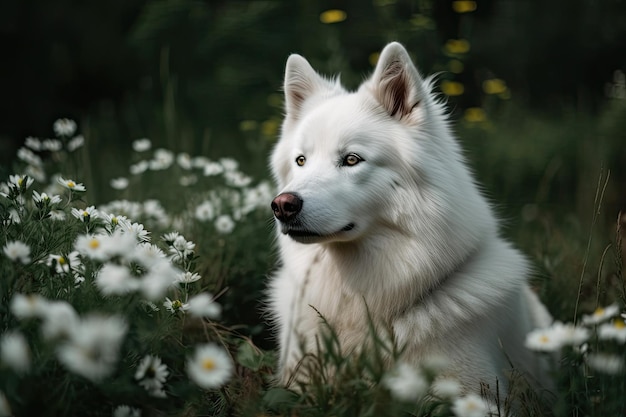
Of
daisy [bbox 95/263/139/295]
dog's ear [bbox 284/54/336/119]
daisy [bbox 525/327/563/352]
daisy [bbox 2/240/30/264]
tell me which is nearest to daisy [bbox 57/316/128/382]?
daisy [bbox 95/263/139/295]

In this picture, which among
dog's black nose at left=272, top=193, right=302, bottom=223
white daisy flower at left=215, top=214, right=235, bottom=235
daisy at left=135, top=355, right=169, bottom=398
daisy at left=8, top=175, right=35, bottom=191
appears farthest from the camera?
white daisy flower at left=215, top=214, right=235, bottom=235

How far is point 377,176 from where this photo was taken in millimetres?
2576

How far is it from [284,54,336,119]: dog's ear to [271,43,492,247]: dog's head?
0.80ft

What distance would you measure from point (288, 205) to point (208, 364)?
3.12ft

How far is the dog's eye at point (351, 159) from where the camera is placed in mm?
2590

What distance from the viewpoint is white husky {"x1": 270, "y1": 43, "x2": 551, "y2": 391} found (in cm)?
244

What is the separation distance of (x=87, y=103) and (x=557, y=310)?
7.92 m

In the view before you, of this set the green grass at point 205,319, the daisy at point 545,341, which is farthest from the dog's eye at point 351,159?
the daisy at point 545,341

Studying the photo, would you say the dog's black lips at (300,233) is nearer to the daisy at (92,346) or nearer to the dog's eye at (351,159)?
the dog's eye at (351,159)

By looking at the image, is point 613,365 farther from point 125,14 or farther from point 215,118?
point 125,14

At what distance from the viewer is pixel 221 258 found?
345cm

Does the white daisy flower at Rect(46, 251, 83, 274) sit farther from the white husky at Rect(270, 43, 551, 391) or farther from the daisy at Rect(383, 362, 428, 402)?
the daisy at Rect(383, 362, 428, 402)

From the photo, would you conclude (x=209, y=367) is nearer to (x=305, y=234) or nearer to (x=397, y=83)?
(x=305, y=234)

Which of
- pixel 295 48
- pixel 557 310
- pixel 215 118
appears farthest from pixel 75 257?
pixel 215 118
